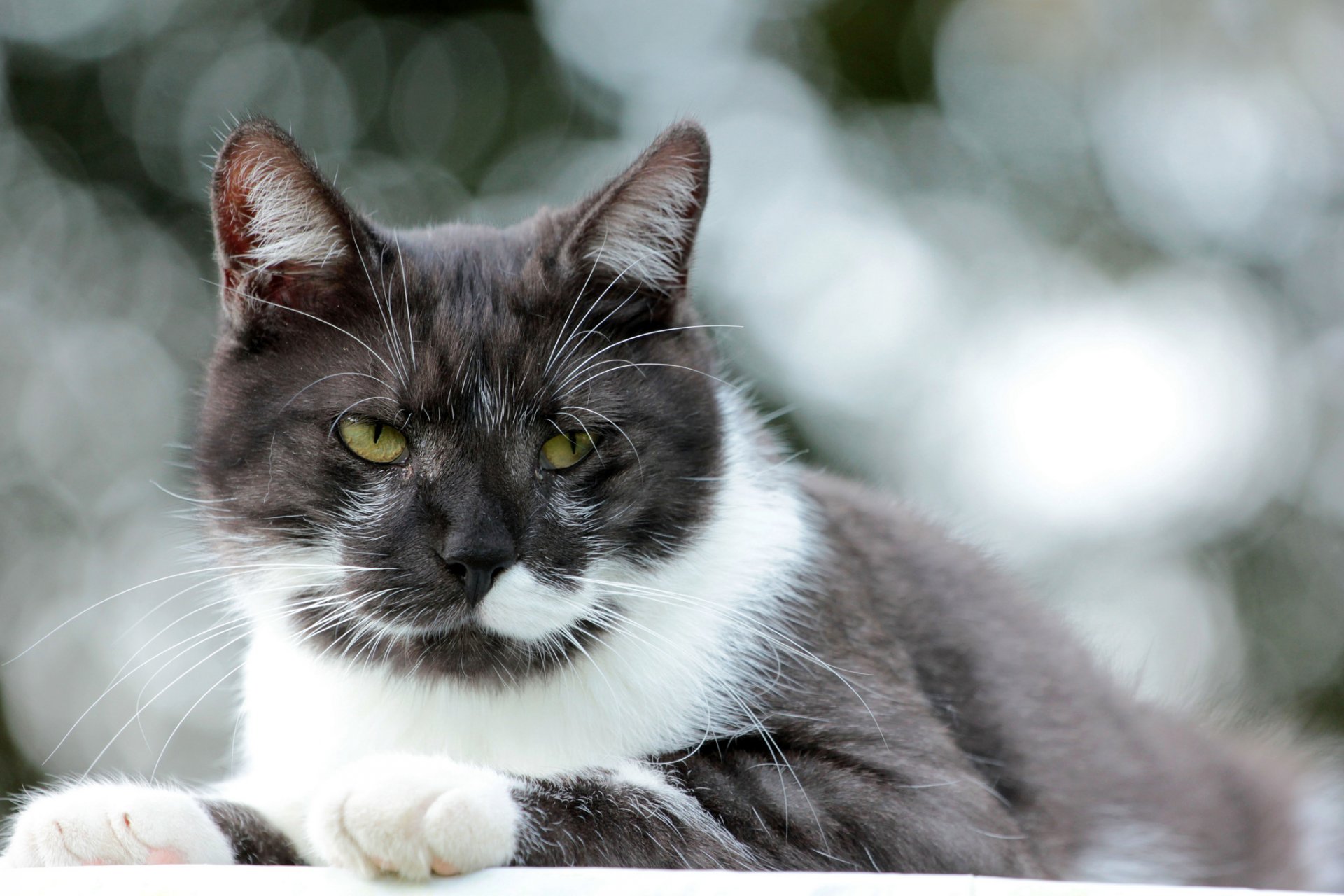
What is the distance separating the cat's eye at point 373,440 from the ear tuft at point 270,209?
34cm

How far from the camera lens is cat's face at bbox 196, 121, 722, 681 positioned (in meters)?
1.74

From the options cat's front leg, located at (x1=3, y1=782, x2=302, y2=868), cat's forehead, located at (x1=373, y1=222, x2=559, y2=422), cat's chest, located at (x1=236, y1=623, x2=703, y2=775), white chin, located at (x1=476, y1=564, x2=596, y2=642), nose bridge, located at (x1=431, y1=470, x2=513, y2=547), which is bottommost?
cat's front leg, located at (x1=3, y1=782, x2=302, y2=868)

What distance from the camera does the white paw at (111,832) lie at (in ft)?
5.41

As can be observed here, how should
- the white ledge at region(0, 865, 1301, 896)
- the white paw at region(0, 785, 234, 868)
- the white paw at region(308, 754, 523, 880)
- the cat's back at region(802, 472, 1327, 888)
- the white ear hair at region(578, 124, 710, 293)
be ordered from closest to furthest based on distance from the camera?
the white ledge at region(0, 865, 1301, 896) < the white paw at region(308, 754, 523, 880) < the white paw at region(0, 785, 234, 868) < the white ear hair at region(578, 124, 710, 293) < the cat's back at region(802, 472, 1327, 888)

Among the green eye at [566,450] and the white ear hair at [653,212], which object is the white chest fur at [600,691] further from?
the white ear hair at [653,212]

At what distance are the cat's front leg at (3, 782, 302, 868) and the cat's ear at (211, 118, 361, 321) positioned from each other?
82cm

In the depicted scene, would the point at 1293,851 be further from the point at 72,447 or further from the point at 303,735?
the point at 72,447

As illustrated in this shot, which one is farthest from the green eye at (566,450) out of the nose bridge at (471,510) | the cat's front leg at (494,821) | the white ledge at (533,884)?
the white ledge at (533,884)

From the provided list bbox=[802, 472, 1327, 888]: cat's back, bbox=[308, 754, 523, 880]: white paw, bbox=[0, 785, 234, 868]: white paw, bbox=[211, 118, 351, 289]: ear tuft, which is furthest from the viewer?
bbox=[802, 472, 1327, 888]: cat's back

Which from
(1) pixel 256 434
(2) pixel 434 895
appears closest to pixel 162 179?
(1) pixel 256 434

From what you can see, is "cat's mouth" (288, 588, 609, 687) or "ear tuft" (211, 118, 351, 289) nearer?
"cat's mouth" (288, 588, 609, 687)

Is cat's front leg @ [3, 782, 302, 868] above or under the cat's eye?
under

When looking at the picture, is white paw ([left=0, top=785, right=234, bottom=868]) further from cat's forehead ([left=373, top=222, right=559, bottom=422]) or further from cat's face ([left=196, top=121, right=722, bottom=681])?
cat's forehead ([left=373, top=222, right=559, bottom=422])

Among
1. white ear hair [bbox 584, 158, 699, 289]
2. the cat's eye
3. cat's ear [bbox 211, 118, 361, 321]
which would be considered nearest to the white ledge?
the cat's eye
